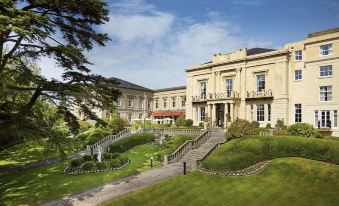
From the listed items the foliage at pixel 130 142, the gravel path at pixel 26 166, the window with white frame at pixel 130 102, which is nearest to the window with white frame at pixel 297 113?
the foliage at pixel 130 142

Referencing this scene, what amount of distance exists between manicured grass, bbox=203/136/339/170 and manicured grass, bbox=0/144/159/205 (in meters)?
7.23

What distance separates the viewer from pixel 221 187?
78.4 feet

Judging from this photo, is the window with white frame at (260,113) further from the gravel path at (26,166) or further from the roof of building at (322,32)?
the gravel path at (26,166)

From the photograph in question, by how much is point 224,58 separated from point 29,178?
32.1 m

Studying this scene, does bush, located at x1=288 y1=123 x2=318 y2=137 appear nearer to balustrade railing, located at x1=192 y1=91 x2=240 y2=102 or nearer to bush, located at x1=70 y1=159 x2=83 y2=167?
balustrade railing, located at x1=192 y1=91 x2=240 y2=102

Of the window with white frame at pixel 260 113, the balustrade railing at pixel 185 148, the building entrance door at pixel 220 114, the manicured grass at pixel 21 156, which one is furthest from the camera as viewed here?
the building entrance door at pixel 220 114

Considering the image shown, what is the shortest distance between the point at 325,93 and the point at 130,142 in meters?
23.8

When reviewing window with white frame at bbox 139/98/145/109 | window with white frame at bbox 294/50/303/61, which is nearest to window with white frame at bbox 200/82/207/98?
window with white frame at bbox 294/50/303/61

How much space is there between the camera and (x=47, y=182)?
27.2 metres

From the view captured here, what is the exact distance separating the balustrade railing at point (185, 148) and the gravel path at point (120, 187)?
1203 mm

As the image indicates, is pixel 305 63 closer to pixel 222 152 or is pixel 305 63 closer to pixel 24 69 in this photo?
pixel 222 152

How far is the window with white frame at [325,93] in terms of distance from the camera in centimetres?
3830

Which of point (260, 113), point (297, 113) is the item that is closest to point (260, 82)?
point (260, 113)

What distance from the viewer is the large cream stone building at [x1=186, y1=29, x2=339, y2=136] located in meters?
38.4
